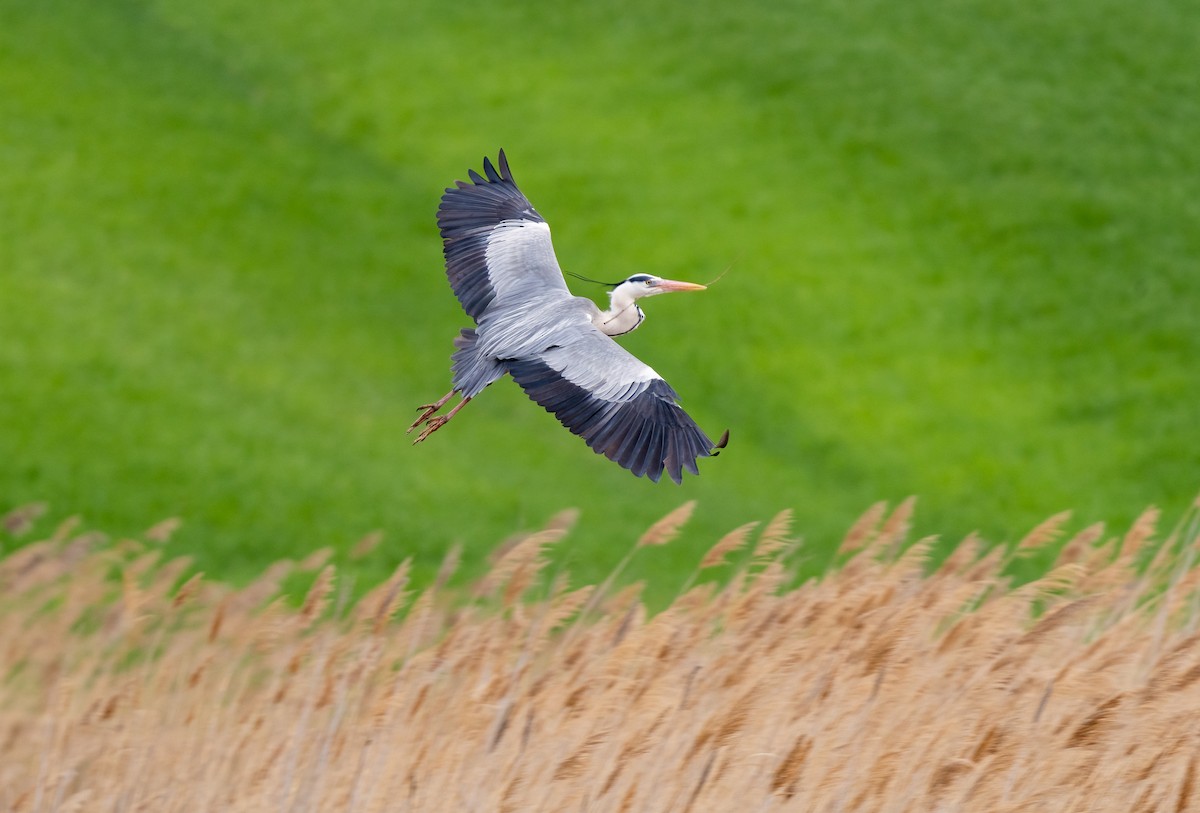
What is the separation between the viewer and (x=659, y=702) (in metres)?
3.92

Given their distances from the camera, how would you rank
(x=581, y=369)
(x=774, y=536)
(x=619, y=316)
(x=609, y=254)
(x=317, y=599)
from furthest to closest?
(x=609, y=254)
(x=774, y=536)
(x=317, y=599)
(x=619, y=316)
(x=581, y=369)

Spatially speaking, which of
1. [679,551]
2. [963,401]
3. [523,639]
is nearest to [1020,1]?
[963,401]

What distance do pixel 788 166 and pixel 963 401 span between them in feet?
12.4

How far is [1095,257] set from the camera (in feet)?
46.8

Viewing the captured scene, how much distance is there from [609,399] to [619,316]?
32 cm

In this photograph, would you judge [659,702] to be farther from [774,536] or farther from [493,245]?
[493,245]

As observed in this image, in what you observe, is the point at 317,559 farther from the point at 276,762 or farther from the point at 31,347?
the point at 31,347

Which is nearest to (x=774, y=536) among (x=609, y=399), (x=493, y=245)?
(x=609, y=399)

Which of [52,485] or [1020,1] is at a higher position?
[1020,1]

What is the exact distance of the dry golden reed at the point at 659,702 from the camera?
3857 millimetres

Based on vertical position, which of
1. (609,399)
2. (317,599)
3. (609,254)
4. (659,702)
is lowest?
(659,702)

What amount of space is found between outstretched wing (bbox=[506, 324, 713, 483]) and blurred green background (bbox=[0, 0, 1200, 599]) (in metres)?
6.92

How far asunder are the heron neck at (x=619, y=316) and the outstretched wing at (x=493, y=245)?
26 cm

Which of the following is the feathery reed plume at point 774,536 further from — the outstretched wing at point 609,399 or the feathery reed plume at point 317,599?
the feathery reed plume at point 317,599
